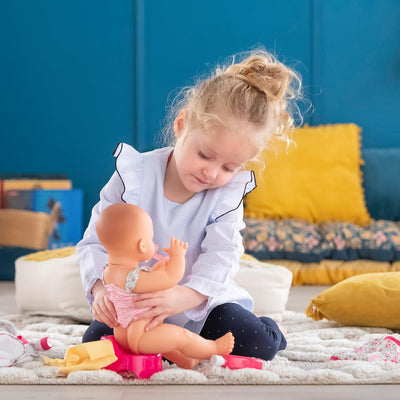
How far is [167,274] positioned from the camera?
1159 millimetres

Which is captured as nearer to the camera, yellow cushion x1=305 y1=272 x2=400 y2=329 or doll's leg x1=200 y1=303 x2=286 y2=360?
doll's leg x1=200 y1=303 x2=286 y2=360

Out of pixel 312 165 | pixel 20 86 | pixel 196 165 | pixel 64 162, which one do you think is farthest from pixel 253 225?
pixel 196 165

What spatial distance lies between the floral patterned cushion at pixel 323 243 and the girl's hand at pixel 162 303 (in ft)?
5.98

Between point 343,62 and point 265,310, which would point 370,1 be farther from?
point 265,310

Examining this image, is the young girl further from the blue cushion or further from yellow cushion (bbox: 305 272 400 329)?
the blue cushion

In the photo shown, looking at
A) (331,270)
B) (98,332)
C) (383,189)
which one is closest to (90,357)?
(98,332)

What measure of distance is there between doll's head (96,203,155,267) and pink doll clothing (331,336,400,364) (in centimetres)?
47

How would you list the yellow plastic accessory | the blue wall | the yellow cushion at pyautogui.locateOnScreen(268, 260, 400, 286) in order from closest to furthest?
the yellow plastic accessory, the yellow cushion at pyautogui.locateOnScreen(268, 260, 400, 286), the blue wall

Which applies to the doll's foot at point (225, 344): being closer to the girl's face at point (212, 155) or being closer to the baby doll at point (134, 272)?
the baby doll at point (134, 272)

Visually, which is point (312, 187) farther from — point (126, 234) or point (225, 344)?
point (126, 234)

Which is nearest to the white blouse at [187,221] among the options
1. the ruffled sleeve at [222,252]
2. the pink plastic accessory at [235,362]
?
the ruffled sleeve at [222,252]

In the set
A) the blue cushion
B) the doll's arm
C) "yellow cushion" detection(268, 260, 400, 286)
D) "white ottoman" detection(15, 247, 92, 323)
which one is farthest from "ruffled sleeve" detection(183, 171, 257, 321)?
the blue cushion

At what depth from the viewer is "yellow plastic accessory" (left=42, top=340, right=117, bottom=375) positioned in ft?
3.85
